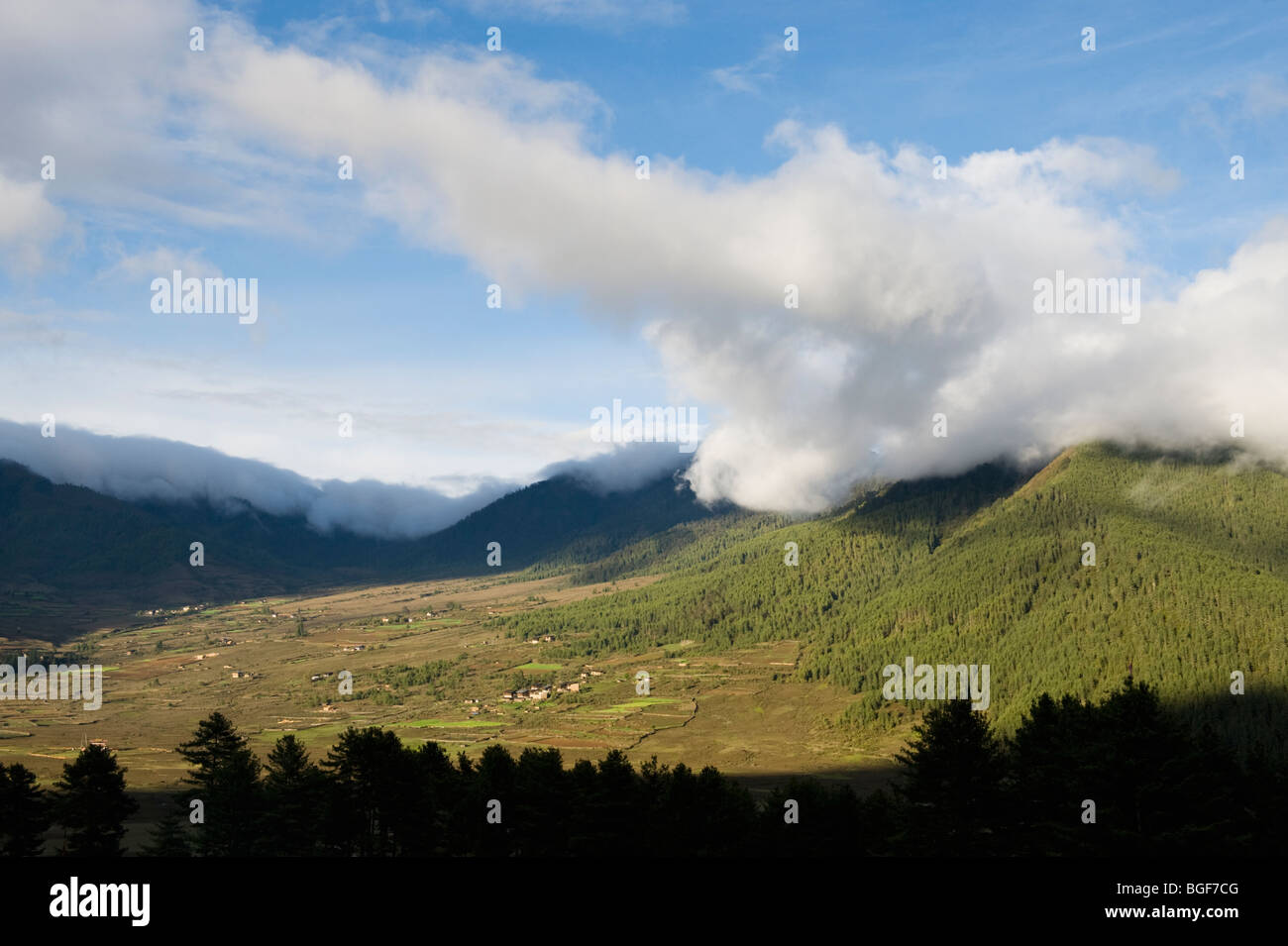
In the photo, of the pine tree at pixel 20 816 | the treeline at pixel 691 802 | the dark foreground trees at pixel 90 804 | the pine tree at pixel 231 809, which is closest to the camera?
the treeline at pixel 691 802

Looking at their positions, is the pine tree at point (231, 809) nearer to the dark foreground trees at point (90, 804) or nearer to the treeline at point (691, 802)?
the treeline at point (691, 802)

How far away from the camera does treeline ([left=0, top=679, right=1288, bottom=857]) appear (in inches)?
2010

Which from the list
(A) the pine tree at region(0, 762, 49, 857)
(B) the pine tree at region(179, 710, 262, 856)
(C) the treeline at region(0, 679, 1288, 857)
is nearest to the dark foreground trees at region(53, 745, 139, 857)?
(C) the treeline at region(0, 679, 1288, 857)

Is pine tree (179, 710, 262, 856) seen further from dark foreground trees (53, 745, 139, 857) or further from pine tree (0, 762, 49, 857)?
pine tree (0, 762, 49, 857)

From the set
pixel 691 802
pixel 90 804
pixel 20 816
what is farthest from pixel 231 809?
pixel 691 802

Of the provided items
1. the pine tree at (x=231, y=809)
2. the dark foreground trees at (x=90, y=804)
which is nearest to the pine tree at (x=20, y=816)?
the dark foreground trees at (x=90, y=804)

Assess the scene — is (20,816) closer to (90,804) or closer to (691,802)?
(90,804)

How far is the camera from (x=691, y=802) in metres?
76.6

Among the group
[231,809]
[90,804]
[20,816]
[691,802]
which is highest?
[90,804]

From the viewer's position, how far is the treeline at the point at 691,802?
51.1m
